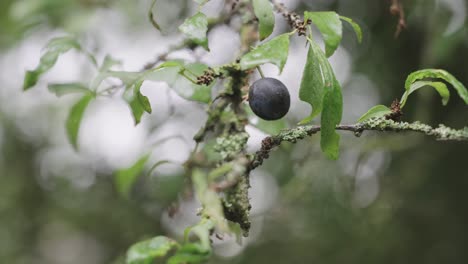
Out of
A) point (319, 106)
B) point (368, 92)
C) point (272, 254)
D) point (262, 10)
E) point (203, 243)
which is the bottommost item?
point (272, 254)

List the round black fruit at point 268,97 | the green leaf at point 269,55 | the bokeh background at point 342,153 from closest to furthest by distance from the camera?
the green leaf at point 269,55
the round black fruit at point 268,97
the bokeh background at point 342,153

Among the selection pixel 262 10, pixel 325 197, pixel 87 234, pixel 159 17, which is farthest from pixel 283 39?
pixel 87 234

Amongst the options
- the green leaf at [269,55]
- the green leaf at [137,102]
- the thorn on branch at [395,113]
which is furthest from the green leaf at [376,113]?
the green leaf at [137,102]

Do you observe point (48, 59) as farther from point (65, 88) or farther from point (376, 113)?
point (376, 113)

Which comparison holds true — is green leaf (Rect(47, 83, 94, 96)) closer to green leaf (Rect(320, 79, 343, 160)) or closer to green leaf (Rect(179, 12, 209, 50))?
green leaf (Rect(179, 12, 209, 50))

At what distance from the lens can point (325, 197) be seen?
213 centimetres

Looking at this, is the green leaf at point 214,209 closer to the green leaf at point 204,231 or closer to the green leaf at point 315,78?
the green leaf at point 204,231

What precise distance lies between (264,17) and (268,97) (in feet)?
0.31

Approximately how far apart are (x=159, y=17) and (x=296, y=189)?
2.29ft

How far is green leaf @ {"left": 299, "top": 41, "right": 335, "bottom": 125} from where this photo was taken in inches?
25.2

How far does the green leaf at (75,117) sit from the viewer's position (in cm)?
100

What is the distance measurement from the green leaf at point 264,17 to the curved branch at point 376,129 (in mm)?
120

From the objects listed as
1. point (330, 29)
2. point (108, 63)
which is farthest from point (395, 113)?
point (108, 63)

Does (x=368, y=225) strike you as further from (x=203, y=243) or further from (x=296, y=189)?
(x=203, y=243)
